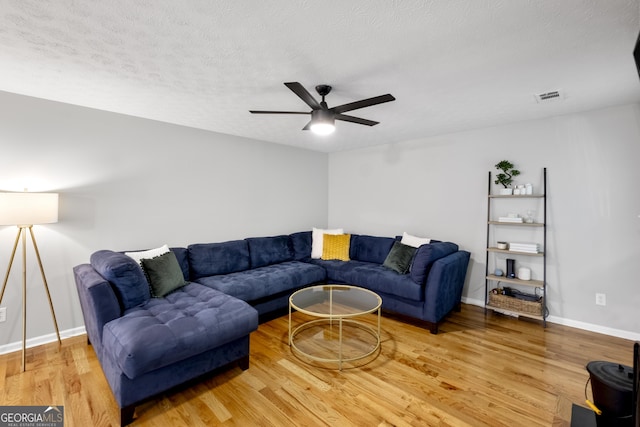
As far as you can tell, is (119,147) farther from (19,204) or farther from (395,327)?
(395,327)

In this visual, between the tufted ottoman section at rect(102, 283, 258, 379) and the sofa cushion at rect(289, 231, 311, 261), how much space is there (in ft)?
6.45

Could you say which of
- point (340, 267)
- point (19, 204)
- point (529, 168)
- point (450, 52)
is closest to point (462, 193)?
point (529, 168)

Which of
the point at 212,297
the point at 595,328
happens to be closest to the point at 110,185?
the point at 212,297

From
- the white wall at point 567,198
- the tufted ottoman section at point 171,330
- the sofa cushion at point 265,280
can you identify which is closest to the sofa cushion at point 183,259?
the sofa cushion at point 265,280

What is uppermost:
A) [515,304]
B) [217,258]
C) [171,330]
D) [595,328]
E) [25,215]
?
[25,215]

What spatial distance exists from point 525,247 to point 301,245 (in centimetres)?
294

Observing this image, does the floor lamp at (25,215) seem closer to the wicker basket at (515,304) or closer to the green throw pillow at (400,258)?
the green throw pillow at (400,258)

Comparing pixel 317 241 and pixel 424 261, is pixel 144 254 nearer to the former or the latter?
pixel 317 241

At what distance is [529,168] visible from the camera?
136 inches

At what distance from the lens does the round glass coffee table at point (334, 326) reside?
8.44ft

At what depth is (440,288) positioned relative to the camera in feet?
10.00

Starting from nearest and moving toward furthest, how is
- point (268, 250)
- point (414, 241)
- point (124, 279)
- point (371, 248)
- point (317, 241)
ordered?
point (124, 279)
point (414, 241)
point (268, 250)
point (371, 248)
point (317, 241)

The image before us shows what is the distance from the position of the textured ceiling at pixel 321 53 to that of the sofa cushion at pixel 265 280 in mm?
1859

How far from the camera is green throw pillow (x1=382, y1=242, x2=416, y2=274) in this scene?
11.6 feet
